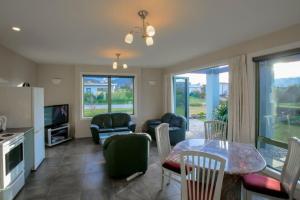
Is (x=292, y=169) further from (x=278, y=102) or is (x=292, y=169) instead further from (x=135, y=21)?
(x=135, y=21)

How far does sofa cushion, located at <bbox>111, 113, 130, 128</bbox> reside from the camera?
21.7 ft

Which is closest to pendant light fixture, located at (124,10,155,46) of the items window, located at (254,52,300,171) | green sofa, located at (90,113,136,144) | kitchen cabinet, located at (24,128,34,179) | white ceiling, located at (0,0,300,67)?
white ceiling, located at (0,0,300,67)

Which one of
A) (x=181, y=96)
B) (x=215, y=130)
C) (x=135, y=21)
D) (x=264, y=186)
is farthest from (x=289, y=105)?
(x=181, y=96)

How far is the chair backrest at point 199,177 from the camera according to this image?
5.92 feet

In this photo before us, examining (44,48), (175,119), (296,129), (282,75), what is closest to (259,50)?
(282,75)

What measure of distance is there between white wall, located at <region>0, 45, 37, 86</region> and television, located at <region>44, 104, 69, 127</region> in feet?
3.22

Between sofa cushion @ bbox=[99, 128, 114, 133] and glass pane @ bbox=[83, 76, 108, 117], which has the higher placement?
glass pane @ bbox=[83, 76, 108, 117]

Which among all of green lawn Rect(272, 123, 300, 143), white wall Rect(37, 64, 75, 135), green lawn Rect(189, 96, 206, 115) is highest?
white wall Rect(37, 64, 75, 135)

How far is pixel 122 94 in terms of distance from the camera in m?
7.31

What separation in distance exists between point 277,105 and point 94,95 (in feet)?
18.5

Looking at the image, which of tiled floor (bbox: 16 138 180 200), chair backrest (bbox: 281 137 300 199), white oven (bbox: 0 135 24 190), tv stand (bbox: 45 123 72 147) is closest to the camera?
chair backrest (bbox: 281 137 300 199)

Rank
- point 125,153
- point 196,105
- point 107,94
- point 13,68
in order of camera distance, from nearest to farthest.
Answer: point 125,153
point 13,68
point 107,94
point 196,105

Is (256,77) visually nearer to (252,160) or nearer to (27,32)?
(252,160)

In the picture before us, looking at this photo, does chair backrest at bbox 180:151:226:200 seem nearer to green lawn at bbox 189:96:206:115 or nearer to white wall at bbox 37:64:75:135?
white wall at bbox 37:64:75:135
